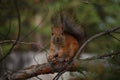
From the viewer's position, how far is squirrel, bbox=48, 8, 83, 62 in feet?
14.1

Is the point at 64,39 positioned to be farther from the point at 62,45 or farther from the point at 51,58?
the point at 51,58

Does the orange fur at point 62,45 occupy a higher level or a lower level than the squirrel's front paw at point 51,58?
higher

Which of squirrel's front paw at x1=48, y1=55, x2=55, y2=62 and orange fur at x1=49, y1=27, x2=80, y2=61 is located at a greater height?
orange fur at x1=49, y1=27, x2=80, y2=61

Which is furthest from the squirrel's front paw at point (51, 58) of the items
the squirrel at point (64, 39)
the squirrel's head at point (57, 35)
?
the squirrel's head at point (57, 35)

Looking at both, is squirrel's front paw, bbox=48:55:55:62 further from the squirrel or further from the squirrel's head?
the squirrel's head

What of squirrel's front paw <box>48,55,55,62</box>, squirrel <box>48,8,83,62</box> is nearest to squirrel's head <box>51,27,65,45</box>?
squirrel <box>48,8,83,62</box>

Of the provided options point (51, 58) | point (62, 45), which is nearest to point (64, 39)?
point (62, 45)

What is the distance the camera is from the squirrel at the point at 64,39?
169 inches

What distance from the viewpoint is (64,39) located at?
172 inches

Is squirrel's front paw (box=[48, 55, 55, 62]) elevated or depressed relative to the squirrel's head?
depressed

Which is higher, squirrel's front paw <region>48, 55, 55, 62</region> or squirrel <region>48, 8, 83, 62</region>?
squirrel <region>48, 8, 83, 62</region>

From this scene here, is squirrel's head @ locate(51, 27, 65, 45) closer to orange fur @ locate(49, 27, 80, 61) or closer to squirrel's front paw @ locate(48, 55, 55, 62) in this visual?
orange fur @ locate(49, 27, 80, 61)

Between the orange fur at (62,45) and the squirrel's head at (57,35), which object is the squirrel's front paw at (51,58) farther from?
the squirrel's head at (57,35)

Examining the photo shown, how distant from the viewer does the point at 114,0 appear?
14.6 ft
